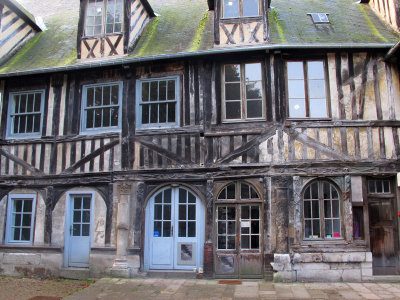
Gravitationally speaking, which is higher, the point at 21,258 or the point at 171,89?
the point at 171,89

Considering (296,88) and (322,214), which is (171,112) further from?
(322,214)

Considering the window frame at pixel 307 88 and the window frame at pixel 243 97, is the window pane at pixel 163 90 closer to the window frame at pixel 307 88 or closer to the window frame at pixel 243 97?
the window frame at pixel 243 97

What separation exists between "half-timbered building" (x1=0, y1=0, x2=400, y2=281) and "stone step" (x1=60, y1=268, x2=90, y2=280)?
5 centimetres

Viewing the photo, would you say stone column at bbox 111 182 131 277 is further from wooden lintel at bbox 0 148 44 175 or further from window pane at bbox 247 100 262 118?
window pane at bbox 247 100 262 118

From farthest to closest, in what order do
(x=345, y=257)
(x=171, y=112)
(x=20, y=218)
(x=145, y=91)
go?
(x=20, y=218) → (x=145, y=91) → (x=171, y=112) → (x=345, y=257)

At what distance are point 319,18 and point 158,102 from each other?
4.91m

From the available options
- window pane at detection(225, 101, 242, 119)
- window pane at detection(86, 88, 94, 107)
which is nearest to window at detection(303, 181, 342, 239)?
window pane at detection(225, 101, 242, 119)

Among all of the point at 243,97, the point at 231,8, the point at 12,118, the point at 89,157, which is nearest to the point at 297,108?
the point at 243,97

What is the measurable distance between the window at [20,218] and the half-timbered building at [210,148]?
1.4 inches

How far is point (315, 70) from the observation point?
27.4ft

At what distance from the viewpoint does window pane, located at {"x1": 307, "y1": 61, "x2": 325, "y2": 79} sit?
27.3 feet

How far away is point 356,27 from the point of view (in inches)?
358

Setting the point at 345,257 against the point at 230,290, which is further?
the point at 345,257

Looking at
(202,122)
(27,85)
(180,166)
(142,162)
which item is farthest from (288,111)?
(27,85)
